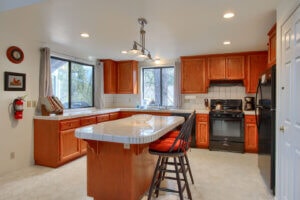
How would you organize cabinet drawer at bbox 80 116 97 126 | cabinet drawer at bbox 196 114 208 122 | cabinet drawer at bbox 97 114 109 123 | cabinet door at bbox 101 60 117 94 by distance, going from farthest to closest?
cabinet door at bbox 101 60 117 94
cabinet drawer at bbox 196 114 208 122
cabinet drawer at bbox 97 114 109 123
cabinet drawer at bbox 80 116 97 126

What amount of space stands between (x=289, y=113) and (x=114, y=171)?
1857 mm

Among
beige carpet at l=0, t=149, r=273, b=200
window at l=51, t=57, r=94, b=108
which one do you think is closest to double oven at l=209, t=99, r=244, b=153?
beige carpet at l=0, t=149, r=273, b=200

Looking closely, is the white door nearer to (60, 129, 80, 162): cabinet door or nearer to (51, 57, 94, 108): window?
(60, 129, 80, 162): cabinet door

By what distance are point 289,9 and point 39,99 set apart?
3.96 metres

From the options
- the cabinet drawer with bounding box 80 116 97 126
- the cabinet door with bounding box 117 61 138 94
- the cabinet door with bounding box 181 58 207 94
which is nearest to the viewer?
the cabinet drawer with bounding box 80 116 97 126

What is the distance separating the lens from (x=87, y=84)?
211 inches

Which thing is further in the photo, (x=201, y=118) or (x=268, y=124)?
(x=201, y=118)

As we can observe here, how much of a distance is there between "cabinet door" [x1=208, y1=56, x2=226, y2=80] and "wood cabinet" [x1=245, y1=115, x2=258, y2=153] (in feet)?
3.71

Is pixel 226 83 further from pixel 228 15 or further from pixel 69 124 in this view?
pixel 69 124

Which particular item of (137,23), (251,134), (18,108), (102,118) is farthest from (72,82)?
(251,134)

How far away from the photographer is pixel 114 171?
2205 mm

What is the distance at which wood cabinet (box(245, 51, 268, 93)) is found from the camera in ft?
14.8

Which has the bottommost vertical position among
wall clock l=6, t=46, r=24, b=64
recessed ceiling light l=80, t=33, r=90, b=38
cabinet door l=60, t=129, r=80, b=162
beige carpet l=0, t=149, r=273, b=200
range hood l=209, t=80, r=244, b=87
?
beige carpet l=0, t=149, r=273, b=200

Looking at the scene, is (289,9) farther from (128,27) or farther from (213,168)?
(213,168)
